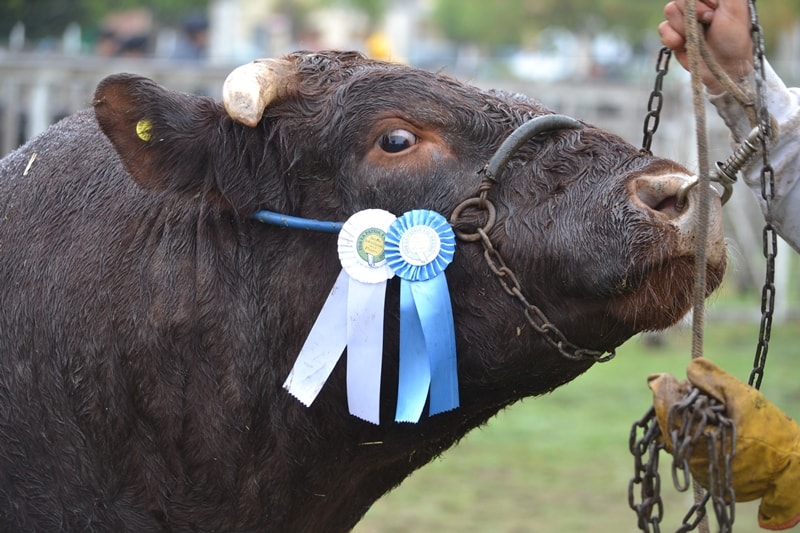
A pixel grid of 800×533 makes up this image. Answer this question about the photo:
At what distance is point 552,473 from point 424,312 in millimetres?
5387

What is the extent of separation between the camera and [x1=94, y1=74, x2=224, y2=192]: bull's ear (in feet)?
11.4

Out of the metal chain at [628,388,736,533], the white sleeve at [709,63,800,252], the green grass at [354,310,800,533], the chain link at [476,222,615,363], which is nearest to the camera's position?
the metal chain at [628,388,736,533]

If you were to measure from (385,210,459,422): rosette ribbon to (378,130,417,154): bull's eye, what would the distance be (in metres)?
0.20

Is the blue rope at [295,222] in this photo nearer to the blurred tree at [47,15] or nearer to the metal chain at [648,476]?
the metal chain at [648,476]

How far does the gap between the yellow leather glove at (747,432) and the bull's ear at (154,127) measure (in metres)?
1.50

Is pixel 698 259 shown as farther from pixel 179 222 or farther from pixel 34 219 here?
pixel 34 219

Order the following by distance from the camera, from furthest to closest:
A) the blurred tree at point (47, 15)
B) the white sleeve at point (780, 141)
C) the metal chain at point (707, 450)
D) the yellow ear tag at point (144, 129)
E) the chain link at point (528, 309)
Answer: the blurred tree at point (47, 15), the white sleeve at point (780, 141), the yellow ear tag at point (144, 129), the chain link at point (528, 309), the metal chain at point (707, 450)

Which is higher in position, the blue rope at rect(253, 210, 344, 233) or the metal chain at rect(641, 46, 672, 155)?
the metal chain at rect(641, 46, 672, 155)

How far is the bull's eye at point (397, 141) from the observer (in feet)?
11.2

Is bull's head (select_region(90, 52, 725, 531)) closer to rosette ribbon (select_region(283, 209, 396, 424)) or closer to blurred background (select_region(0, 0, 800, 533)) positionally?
rosette ribbon (select_region(283, 209, 396, 424))

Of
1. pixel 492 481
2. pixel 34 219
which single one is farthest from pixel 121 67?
pixel 34 219

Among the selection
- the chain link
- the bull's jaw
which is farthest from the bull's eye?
the bull's jaw

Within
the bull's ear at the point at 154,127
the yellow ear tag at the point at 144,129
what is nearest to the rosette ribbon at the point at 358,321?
the bull's ear at the point at 154,127

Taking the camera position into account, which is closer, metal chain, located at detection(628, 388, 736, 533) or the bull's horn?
metal chain, located at detection(628, 388, 736, 533)
